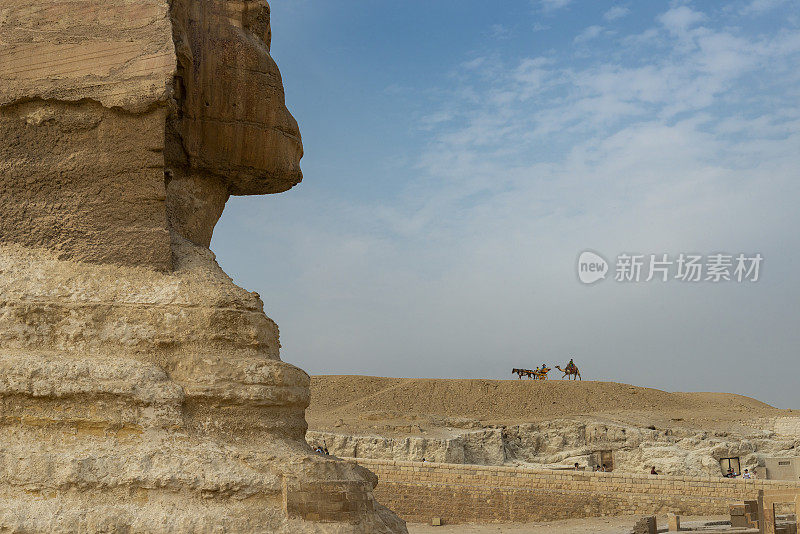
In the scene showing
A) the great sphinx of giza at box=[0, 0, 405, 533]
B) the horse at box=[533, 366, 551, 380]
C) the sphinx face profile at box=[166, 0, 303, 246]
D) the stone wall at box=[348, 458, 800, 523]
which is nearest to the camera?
the great sphinx of giza at box=[0, 0, 405, 533]

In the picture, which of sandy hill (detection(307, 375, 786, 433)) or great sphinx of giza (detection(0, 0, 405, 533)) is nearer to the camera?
great sphinx of giza (detection(0, 0, 405, 533))

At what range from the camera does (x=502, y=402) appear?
3256 cm

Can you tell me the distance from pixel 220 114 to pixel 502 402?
28532 millimetres

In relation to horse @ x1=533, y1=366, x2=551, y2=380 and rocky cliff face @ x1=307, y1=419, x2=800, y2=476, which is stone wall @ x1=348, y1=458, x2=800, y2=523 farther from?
horse @ x1=533, y1=366, x2=551, y2=380

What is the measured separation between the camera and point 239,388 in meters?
4.14

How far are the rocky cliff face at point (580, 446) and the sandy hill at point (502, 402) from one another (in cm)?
193

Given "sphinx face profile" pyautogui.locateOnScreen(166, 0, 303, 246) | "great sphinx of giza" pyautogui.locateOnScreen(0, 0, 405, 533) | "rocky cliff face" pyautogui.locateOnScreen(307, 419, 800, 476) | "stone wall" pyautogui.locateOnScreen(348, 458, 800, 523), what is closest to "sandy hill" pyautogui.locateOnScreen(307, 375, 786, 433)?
"rocky cliff face" pyautogui.locateOnScreen(307, 419, 800, 476)

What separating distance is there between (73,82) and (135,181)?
2.17ft

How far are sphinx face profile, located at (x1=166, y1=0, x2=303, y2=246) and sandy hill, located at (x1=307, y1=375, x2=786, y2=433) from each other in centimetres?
2219

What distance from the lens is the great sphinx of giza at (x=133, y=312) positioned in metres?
3.87

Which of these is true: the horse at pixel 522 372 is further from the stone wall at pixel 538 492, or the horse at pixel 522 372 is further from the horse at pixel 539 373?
the stone wall at pixel 538 492

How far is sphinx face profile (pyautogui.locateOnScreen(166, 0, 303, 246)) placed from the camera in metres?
5.14

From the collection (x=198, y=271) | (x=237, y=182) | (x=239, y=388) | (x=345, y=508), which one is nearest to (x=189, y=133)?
(x=237, y=182)

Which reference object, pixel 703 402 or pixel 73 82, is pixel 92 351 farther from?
pixel 703 402
